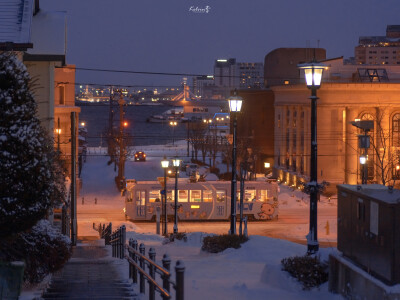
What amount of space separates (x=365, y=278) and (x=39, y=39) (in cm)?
1361

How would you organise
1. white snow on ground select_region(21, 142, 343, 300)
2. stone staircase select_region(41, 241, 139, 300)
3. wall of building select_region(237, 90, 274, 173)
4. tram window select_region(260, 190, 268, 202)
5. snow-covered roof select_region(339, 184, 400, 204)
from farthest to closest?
wall of building select_region(237, 90, 274, 173) < tram window select_region(260, 190, 268, 202) < white snow on ground select_region(21, 142, 343, 300) < stone staircase select_region(41, 241, 139, 300) < snow-covered roof select_region(339, 184, 400, 204)

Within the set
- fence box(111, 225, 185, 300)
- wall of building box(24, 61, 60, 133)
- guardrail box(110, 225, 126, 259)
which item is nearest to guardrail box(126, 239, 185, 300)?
fence box(111, 225, 185, 300)

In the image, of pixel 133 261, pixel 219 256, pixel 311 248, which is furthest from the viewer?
pixel 219 256

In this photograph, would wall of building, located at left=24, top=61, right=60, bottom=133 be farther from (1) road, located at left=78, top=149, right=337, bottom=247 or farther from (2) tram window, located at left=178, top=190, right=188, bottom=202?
(2) tram window, located at left=178, top=190, right=188, bottom=202

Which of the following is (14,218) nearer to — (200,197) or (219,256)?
(219,256)

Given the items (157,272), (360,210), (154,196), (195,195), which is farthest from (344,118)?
(157,272)

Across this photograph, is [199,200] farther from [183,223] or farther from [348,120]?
[348,120]

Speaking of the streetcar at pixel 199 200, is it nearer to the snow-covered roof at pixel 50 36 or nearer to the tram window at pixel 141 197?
the tram window at pixel 141 197

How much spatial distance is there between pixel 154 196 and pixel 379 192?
29.7 metres

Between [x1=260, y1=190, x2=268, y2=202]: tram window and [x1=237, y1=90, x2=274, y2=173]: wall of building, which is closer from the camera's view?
[x1=260, y1=190, x2=268, y2=202]: tram window

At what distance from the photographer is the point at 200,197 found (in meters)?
39.6

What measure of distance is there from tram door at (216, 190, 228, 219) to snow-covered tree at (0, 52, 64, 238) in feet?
101

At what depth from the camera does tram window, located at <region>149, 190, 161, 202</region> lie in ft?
129

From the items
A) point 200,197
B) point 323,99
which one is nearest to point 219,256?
point 200,197
